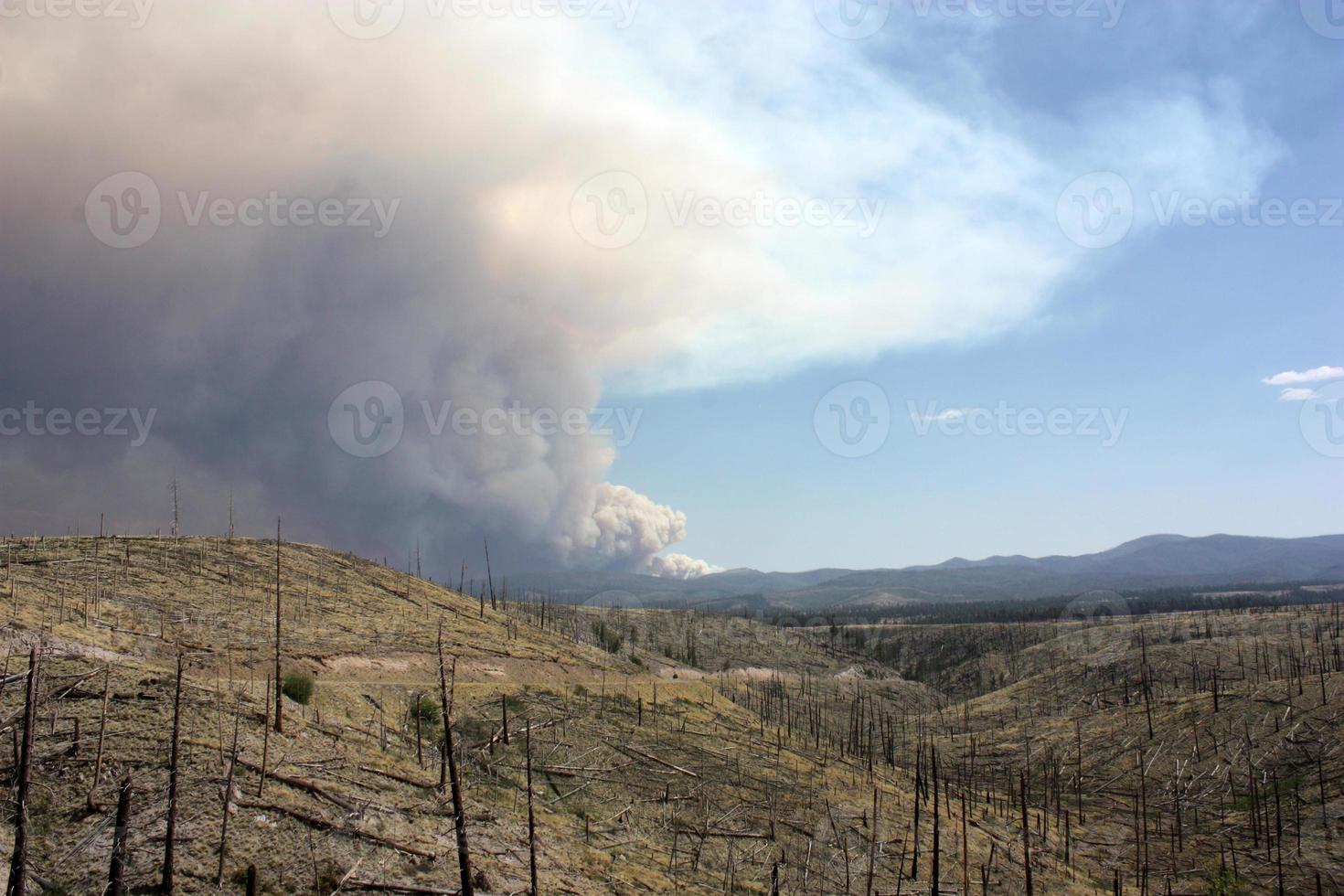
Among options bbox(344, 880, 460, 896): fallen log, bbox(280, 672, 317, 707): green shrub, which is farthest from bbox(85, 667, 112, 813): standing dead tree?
bbox(280, 672, 317, 707): green shrub

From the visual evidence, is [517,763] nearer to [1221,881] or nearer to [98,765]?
[98,765]

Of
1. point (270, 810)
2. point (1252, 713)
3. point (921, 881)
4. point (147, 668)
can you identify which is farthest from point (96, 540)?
point (1252, 713)

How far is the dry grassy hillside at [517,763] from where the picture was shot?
32.4 meters

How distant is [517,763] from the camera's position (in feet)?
183

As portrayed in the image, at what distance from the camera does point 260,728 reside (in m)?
38.8

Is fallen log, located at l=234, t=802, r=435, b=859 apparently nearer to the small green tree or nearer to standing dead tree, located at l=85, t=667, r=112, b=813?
standing dead tree, located at l=85, t=667, r=112, b=813

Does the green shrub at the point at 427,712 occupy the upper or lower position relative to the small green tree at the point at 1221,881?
upper

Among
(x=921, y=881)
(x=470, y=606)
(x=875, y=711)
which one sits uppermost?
(x=470, y=606)

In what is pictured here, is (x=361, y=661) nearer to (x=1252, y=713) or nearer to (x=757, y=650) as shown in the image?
(x=1252, y=713)

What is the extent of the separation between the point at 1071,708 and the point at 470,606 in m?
94.6

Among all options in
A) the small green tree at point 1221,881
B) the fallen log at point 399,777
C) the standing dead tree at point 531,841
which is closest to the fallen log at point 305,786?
the fallen log at point 399,777

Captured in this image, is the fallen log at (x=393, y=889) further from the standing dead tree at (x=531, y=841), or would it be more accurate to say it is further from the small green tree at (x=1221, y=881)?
the small green tree at (x=1221, y=881)

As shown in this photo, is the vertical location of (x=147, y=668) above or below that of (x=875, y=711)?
above

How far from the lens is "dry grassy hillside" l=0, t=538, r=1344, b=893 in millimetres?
32375
